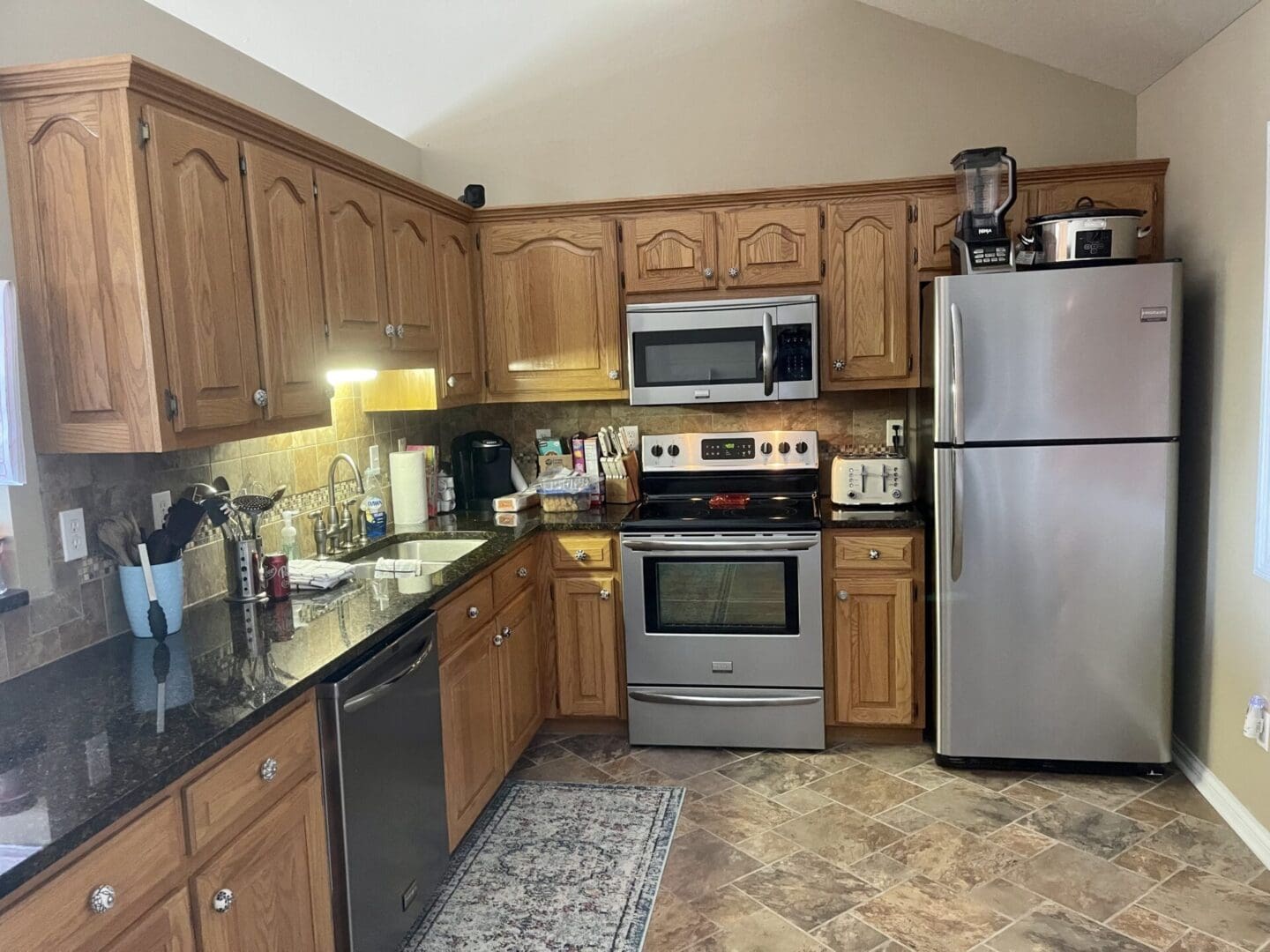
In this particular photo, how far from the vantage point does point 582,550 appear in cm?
357

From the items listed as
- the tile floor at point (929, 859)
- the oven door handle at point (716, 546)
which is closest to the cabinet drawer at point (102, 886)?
the tile floor at point (929, 859)

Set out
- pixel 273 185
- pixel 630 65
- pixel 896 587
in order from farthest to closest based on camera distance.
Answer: pixel 630 65
pixel 896 587
pixel 273 185

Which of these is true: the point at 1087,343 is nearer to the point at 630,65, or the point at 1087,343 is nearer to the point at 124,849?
the point at 630,65

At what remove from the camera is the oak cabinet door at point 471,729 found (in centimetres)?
265

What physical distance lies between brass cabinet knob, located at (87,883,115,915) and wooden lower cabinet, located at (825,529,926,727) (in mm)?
2559

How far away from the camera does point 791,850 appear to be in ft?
9.24

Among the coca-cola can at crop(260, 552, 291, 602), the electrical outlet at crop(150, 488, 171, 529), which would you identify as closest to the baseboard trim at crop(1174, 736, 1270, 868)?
the coca-cola can at crop(260, 552, 291, 602)

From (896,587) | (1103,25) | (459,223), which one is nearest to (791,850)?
(896,587)

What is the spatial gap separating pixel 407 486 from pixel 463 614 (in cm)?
98

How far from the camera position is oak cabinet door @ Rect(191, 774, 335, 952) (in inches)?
63.7

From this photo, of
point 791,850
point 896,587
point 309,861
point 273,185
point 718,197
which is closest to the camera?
point 309,861

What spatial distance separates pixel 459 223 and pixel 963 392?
2.02 meters

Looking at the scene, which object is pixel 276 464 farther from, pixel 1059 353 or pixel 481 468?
pixel 1059 353

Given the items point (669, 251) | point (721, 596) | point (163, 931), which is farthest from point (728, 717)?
point (163, 931)
